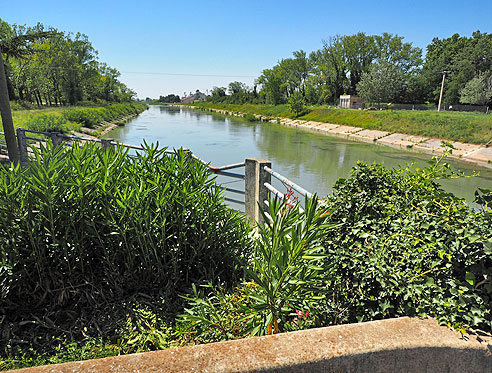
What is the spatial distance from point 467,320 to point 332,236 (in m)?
0.79

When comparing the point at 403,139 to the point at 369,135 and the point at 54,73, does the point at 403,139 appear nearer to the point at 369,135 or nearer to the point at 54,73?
the point at 369,135

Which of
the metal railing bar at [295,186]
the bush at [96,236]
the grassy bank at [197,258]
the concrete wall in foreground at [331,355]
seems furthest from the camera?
the metal railing bar at [295,186]

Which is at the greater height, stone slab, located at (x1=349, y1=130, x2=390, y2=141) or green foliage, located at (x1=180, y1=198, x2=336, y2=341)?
green foliage, located at (x1=180, y1=198, x2=336, y2=341)

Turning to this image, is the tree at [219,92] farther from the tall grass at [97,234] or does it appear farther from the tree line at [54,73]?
the tall grass at [97,234]

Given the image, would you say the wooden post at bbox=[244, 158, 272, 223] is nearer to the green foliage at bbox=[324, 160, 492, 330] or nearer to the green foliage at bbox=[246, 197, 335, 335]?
the green foliage at bbox=[324, 160, 492, 330]

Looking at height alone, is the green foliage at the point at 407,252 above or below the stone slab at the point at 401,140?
above

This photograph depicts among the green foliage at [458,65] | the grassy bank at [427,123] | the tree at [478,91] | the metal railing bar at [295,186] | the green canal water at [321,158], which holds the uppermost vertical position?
the green foliage at [458,65]

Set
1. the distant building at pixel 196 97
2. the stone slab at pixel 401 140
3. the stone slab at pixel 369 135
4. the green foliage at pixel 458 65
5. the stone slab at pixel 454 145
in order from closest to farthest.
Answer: the stone slab at pixel 454 145
the stone slab at pixel 401 140
the stone slab at pixel 369 135
the green foliage at pixel 458 65
the distant building at pixel 196 97

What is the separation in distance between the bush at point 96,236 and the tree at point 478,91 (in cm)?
5454

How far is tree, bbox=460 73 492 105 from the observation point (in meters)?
45.1

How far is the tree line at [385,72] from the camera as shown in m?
51.7

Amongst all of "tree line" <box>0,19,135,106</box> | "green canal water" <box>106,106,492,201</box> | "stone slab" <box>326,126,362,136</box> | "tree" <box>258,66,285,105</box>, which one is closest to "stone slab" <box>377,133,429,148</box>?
"green canal water" <box>106,106,492,201</box>

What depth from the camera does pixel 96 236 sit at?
92.1 inches

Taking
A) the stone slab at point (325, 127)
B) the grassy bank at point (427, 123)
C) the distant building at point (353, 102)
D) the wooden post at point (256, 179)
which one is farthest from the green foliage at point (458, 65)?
the wooden post at point (256, 179)
